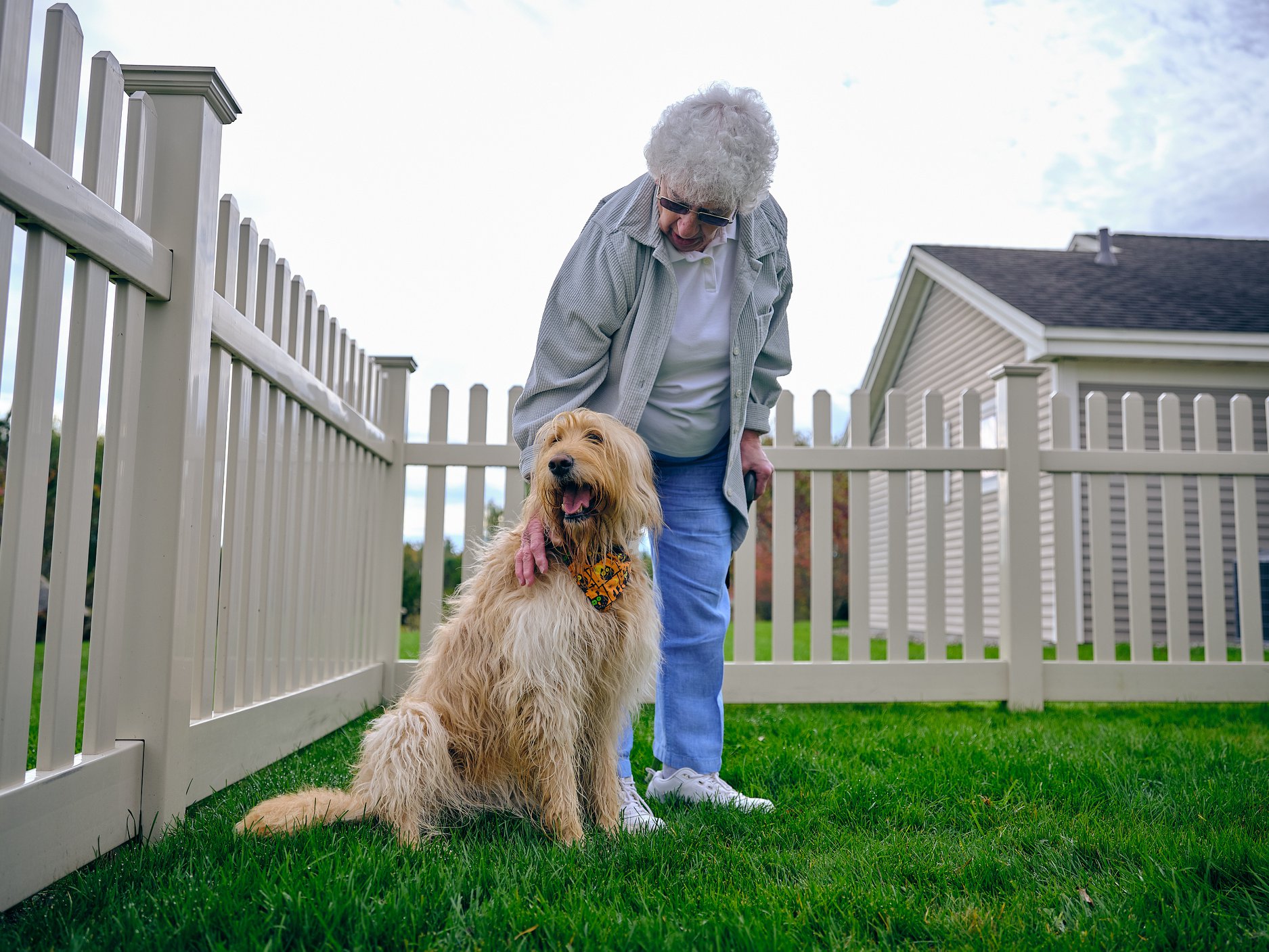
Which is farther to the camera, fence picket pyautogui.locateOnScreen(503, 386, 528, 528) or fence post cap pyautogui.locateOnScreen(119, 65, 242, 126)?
fence picket pyautogui.locateOnScreen(503, 386, 528, 528)

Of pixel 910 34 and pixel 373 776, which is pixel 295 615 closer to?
pixel 373 776

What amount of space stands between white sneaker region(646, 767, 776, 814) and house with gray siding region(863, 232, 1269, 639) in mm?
6270

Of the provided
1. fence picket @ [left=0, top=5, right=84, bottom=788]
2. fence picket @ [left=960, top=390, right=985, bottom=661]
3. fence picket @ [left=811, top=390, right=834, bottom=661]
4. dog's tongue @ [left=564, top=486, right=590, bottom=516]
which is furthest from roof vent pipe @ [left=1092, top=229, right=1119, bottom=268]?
fence picket @ [left=0, top=5, right=84, bottom=788]

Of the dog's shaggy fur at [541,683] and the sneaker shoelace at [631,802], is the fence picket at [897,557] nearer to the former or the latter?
the sneaker shoelace at [631,802]

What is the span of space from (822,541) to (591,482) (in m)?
2.84

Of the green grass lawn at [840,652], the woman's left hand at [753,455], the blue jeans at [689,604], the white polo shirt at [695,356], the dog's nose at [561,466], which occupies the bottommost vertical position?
the green grass lawn at [840,652]

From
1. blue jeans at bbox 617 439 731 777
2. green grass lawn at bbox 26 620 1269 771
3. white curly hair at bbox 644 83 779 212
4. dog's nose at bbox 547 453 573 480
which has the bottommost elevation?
green grass lawn at bbox 26 620 1269 771

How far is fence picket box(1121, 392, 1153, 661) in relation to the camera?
5.07 metres

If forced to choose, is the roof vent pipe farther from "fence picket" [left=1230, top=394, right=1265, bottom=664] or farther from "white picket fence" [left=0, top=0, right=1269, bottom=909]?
"white picket fence" [left=0, top=0, right=1269, bottom=909]

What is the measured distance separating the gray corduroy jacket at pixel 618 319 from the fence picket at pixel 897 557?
236cm

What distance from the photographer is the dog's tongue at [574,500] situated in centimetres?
227

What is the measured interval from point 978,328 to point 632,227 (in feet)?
35.7

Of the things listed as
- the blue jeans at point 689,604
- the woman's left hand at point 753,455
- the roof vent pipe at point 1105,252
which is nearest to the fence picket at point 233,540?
the blue jeans at point 689,604

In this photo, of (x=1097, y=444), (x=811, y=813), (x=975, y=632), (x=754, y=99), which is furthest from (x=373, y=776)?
(x=1097, y=444)
